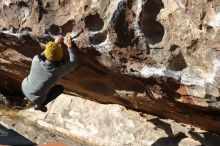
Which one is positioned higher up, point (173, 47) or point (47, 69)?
point (173, 47)

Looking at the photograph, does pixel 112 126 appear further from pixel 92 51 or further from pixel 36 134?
pixel 92 51

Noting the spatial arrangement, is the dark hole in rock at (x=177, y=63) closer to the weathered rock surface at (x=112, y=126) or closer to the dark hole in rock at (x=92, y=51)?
the dark hole in rock at (x=92, y=51)

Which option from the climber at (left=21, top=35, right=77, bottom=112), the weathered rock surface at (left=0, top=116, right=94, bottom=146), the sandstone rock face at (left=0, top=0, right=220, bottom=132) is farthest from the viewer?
the weathered rock surface at (left=0, top=116, right=94, bottom=146)

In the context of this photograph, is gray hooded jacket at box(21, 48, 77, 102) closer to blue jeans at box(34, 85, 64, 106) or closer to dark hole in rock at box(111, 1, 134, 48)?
blue jeans at box(34, 85, 64, 106)

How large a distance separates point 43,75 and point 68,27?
0.75 metres

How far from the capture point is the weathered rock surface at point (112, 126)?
8047 millimetres

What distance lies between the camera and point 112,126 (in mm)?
8820

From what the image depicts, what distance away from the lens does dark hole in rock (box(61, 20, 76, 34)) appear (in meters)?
6.62

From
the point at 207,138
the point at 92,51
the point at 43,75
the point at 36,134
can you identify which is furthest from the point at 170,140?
the point at 36,134

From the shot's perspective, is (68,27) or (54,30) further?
(54,30)

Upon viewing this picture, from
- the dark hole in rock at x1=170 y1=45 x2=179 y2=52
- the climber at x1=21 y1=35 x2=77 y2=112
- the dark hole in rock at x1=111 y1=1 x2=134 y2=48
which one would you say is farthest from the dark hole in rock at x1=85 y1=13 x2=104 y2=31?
the dark hole in rock at x1=170 y1=45 x2=179 y2=52

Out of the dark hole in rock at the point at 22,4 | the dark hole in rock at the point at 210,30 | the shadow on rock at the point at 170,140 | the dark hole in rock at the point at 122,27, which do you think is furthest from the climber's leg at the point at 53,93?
the dark hole in rock at the point at 210,30

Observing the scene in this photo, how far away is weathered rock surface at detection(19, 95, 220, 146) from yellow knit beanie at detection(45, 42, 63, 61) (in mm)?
2496

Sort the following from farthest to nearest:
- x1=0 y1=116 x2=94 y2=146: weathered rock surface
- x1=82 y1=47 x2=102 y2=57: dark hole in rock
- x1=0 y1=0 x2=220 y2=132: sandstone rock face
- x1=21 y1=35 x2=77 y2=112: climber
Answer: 1. x1=0 y1=116 x2=94 y2=146: weathered rock surface
2. x1=82 y1=47 x2=102 y2=57: dark hole in rock
3. x1=21 y1=35 x2=77 y2=112: climber
4. x1=0 y1=0 x2=220 y2=132: sandstone rock face
